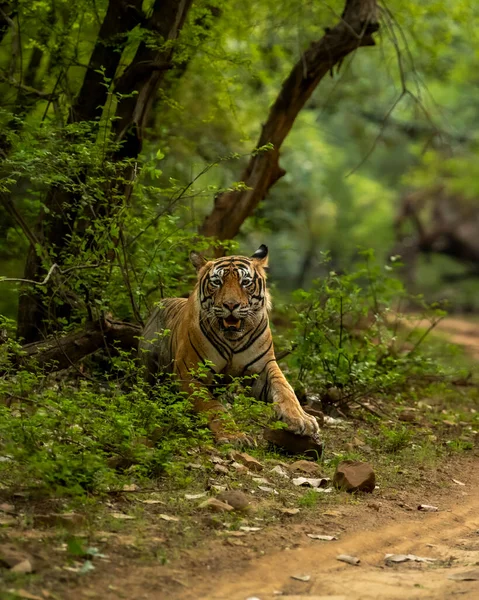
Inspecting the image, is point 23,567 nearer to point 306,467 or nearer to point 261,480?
point 261,480

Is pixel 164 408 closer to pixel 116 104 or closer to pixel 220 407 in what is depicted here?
pixel 220 407

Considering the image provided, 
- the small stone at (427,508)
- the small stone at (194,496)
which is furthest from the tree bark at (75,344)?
the small stone at (427,508)

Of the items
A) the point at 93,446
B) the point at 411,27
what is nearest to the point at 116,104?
the point at 93,446

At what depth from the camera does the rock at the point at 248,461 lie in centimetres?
Answer: 621

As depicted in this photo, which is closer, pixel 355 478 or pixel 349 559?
pixel 349 559

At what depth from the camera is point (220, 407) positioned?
6859mm

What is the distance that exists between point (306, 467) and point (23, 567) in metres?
2.68

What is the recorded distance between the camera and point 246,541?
4.88m

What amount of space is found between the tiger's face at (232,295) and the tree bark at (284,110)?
277 centimetres

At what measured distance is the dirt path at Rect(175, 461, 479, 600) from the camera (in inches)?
168

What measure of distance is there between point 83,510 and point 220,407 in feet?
6.82

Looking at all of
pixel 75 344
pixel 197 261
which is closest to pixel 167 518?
pixel 75 344

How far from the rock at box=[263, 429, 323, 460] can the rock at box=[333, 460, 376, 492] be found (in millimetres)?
612

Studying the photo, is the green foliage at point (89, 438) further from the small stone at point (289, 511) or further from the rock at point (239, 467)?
the small stone at point (289, 511)
